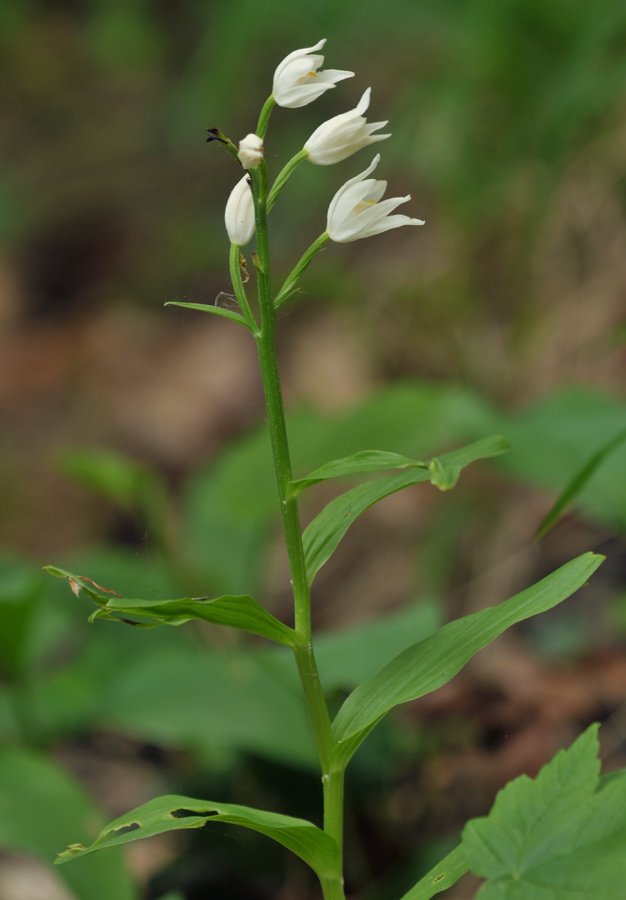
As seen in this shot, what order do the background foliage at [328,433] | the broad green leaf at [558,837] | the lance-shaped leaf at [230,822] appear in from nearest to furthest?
the broad green leaf at [558,837], the lance-shaped leaf at [230,822], the background foliage at [328,433]

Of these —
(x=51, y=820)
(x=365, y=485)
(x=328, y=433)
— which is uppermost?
(x=365, y=485)

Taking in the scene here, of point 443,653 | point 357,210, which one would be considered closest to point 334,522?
point 443,653

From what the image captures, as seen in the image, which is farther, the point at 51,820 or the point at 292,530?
the point at 51,820

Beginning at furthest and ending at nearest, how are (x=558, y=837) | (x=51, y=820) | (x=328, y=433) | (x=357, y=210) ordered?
1. (x=328, y=433)
2. (x=51, y=820)
3. (x=357, y=210)
4. (x=558, y=837)

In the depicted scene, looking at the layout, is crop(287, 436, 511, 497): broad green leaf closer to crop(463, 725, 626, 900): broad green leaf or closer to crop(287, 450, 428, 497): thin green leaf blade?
crop(287, 450, 428, 497): thin green leaf blade

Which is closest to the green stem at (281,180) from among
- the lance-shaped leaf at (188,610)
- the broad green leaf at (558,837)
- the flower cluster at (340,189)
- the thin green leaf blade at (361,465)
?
the flower cluster at (340,189)

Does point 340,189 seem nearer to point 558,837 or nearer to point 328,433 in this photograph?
point 558,837

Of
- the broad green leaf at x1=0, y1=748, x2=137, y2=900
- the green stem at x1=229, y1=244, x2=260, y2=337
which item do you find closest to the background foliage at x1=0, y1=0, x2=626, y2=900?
the broad green leaf at x1=0, y1=748, x2=137, y2=900

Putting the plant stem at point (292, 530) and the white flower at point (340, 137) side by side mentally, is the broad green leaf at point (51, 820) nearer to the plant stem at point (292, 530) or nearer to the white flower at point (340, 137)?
the plant stem at point (292, 530)
